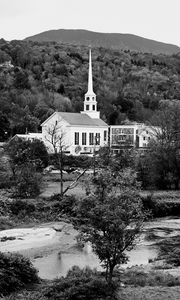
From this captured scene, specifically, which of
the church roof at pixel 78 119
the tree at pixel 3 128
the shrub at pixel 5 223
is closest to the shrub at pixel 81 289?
the shrub at pixel 5 223

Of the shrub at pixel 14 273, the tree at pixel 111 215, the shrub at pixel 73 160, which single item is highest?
the tree at pixel 111 215

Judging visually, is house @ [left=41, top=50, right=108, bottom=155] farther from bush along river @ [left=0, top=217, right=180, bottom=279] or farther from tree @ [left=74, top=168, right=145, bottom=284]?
tree @ [left=74, top=168, right=145, bottom=284]

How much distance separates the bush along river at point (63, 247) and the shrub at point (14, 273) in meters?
1.84

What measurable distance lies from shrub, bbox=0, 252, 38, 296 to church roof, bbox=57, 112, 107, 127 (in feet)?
177

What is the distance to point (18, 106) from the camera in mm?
103500

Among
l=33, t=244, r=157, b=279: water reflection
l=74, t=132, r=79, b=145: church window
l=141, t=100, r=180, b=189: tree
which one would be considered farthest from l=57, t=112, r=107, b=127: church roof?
l=33, t=244, r=157, b=279: water reflection

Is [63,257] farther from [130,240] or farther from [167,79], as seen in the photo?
[167,79]

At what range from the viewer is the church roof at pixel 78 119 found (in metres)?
77.1

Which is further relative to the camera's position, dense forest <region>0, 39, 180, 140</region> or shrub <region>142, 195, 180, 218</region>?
dense forest <region>0, 39, 180, 140</region>

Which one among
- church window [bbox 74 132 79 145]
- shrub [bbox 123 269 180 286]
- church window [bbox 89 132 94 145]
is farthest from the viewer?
church window [bbox 89 132 94 145]

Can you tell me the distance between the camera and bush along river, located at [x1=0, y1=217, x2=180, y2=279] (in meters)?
27.4

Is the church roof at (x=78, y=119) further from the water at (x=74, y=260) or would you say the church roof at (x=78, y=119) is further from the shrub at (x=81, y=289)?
the shrub at (x=81, y=289)

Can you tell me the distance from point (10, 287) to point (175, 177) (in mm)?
38099

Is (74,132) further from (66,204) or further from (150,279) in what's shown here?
(150,279)
